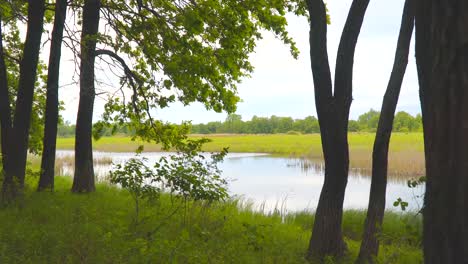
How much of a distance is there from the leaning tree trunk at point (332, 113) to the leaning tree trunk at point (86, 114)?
6.74 metres

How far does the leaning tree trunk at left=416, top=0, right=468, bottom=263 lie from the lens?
1832 mm

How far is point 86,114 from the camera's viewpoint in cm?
1095

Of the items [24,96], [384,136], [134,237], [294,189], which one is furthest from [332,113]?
[294,189]

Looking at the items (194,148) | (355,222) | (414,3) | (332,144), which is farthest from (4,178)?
(355,222)

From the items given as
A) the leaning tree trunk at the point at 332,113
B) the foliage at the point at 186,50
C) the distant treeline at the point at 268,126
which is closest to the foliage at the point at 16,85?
the foliage at the point at 186,50

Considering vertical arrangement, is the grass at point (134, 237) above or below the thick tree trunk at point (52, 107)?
below

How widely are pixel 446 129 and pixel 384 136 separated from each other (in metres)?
4.39

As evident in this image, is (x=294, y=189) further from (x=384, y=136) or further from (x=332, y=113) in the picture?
(x=384, y=136)

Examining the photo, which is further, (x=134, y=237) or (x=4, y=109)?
(x=4, y=109)

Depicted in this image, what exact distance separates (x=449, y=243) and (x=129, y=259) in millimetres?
4012

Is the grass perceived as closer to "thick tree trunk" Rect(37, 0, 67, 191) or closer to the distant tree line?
"thick tree trunk" Rect(37, 0, 67, 191)

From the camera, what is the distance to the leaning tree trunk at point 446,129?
1.83m

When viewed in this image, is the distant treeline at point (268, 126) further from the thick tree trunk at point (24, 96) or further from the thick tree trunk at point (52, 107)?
the thick tree trunk at point (24, 96)

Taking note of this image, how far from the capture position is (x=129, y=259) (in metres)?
4.95
